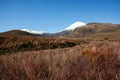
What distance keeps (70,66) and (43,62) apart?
703mm

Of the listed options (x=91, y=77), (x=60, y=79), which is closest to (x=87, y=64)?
(x=91, y=77)

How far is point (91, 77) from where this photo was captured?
14.4 feet

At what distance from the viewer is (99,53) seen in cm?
615

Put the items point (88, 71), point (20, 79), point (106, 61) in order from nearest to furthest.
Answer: point (20, 79), point (88, 71), point (106, 61)

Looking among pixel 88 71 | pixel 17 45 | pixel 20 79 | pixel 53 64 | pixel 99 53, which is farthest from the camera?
pixel 17 45

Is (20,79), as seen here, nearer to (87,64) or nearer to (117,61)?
(87,64)

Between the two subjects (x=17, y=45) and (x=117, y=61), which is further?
(x=17, y=45)

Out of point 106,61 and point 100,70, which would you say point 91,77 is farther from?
point 106,61

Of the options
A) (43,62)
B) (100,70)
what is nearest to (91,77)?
(100,70)

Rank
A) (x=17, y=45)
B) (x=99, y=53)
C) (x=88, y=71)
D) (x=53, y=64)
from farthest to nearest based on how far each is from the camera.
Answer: (x=17, y=45), (x=99, y=53), (x=53, y=64), (x=88, y=71)

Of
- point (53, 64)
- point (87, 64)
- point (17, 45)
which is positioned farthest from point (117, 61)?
point (17, 45)

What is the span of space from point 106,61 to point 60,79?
1.75 meters

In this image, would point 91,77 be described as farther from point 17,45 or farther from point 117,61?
Answer: point 17,45

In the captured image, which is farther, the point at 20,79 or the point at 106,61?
the point at 106,61
